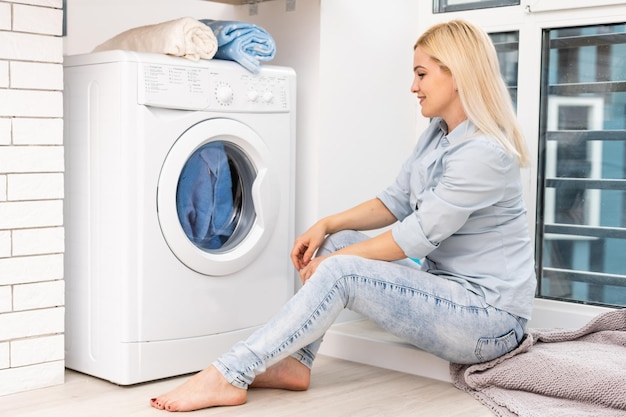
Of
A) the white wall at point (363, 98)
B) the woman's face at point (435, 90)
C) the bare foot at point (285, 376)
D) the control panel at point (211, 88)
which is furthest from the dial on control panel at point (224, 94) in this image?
the bare foot at point (285, 376)

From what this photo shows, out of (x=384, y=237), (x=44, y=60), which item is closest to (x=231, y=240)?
(x=384, y=237)

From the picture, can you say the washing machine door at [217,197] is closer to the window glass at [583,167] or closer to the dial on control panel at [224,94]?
the dial on control panel at [224,94]

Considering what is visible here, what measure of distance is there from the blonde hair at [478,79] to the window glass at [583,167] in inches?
24.6

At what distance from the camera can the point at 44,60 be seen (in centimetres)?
224

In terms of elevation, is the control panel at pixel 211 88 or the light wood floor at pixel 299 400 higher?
the control panel at pixel 211 88

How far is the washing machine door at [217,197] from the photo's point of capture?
7.52 ft

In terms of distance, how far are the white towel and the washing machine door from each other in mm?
199

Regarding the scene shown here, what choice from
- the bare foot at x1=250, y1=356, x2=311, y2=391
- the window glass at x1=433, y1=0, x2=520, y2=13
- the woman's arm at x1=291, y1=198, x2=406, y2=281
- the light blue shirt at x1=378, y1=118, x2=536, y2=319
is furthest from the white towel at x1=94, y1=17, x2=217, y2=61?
the window glass at x1=433, y1=0, x2=520, y2=13

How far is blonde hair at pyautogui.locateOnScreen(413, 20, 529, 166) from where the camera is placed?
2148 mm

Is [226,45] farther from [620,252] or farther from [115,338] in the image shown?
[620,252]

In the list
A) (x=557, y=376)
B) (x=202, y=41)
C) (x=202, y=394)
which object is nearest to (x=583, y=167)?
(x=557, y=376)

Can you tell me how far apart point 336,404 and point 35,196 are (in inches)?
37.5

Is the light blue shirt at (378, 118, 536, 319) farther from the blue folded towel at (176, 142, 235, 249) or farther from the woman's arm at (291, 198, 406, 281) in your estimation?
the blue folded towel at (176, 142, 235, 249)

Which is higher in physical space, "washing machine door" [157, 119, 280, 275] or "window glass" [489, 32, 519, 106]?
"window glass" [489, 32, 519, 106]
